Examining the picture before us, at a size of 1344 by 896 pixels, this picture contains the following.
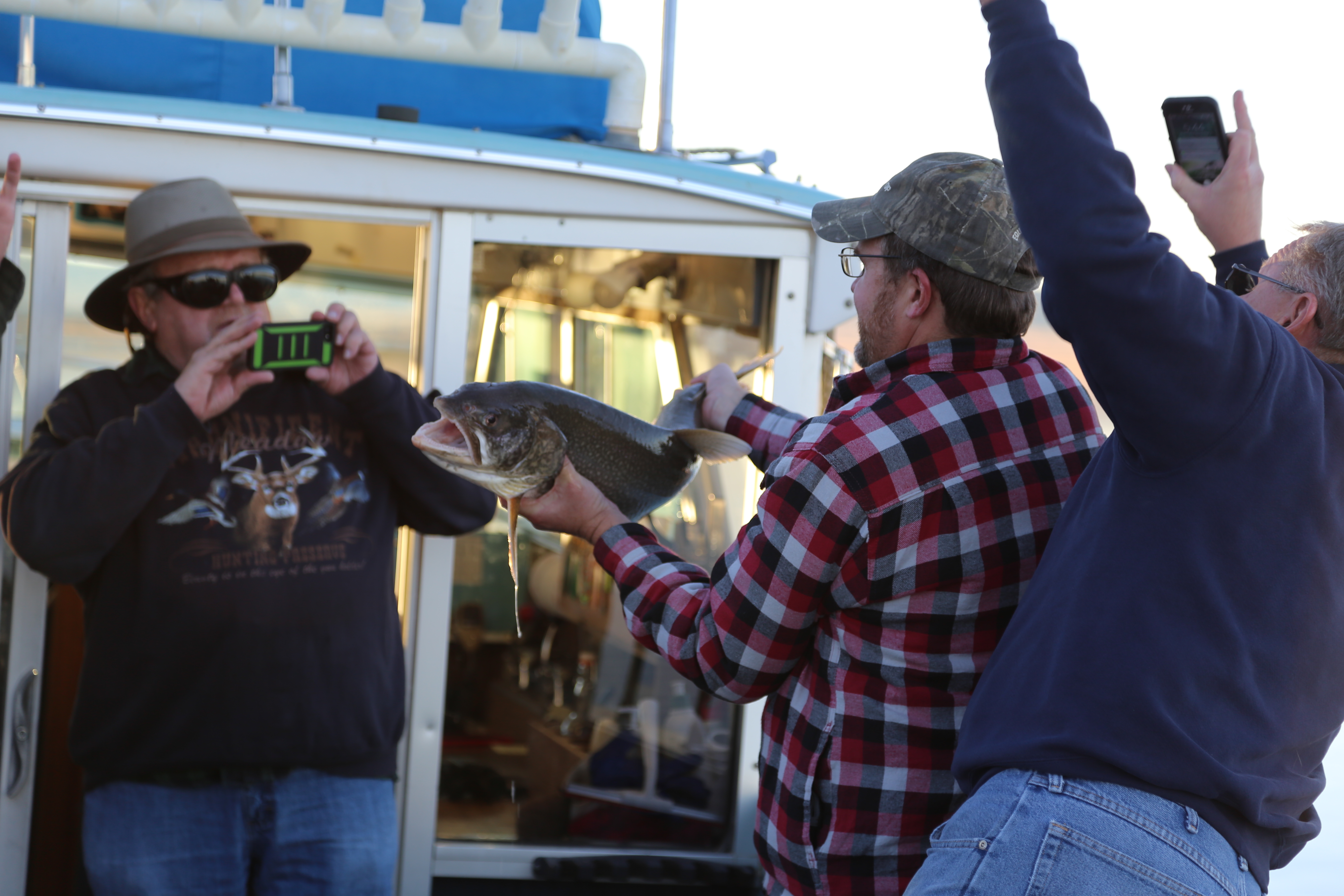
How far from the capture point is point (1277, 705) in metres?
1.46

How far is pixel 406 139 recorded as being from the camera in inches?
125

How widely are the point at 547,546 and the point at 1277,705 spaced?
9.36ft

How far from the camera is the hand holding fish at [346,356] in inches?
114

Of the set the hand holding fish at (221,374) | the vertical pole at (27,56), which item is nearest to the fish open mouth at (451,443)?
the hand holding fish at (221,374)

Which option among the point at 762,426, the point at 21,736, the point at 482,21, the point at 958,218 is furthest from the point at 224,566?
the point at 958,218

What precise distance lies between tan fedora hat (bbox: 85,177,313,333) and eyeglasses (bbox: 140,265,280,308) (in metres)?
0.06

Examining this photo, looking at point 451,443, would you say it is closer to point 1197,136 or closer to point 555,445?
point 555,445

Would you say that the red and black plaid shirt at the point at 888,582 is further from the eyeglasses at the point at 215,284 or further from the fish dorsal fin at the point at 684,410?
the eyeglasses at the point at 215,284

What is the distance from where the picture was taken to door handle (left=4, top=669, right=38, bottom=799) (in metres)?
2.97

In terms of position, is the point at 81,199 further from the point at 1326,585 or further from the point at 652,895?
the point at 1326,585

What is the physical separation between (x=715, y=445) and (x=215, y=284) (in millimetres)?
1549

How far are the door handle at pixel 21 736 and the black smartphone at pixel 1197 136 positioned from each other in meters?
3.18

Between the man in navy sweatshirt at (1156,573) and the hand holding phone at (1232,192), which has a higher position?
the hand holding phone at (1232,192)

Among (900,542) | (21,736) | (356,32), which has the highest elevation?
(356,32)
